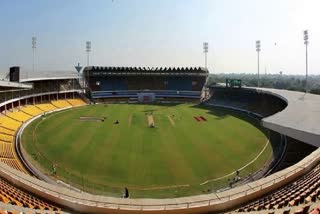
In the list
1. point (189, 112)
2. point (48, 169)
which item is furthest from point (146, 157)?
point (189, 112)

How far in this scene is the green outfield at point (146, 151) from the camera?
25891 millimetres

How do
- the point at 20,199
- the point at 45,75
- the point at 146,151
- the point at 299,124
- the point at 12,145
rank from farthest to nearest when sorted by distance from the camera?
the point at 45,75, the point at 12,145, the point at 146,151, the point at 299,124, the point at 20,199

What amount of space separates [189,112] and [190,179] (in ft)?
122

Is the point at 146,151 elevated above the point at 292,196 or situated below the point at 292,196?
below

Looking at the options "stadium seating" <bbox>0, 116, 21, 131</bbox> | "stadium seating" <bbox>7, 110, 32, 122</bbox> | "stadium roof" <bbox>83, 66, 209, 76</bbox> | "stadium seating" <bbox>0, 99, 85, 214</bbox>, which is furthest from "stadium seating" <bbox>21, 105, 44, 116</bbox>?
"stadium roof" <bbox>83, 66, 209, 76</bbox>

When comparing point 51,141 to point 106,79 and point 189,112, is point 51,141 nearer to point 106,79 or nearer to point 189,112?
point 189,112

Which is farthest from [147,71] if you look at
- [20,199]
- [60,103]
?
[20,199]

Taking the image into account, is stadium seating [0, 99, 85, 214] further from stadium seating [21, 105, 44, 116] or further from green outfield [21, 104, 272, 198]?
green outfield [21, 104, 272, 198]

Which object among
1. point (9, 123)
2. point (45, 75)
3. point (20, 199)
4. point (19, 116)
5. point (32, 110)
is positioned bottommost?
point (9, 123)

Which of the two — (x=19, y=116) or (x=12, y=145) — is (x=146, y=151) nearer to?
(x=12, y=145)

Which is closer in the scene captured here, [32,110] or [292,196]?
[292,196]

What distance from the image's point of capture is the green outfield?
2589cm

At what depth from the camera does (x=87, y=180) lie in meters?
26.0

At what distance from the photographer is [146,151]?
1361 inches
